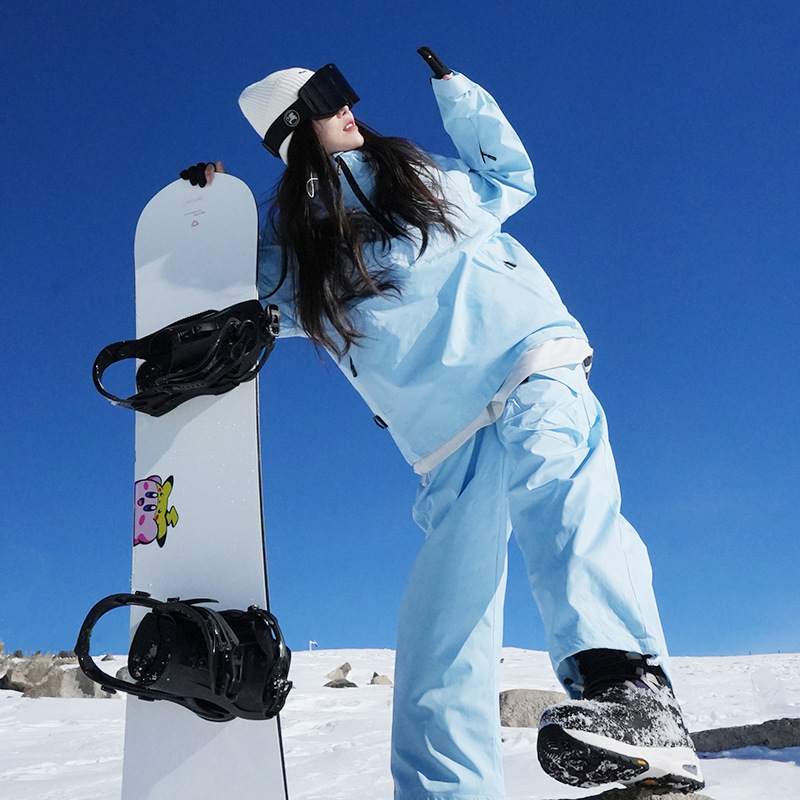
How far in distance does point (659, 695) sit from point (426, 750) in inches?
25.4

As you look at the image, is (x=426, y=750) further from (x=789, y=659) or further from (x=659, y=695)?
(x=789, y=659)

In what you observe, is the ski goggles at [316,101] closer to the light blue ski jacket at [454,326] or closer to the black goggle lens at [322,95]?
the black goggle lens at [322,95]

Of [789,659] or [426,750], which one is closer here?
[426,750]

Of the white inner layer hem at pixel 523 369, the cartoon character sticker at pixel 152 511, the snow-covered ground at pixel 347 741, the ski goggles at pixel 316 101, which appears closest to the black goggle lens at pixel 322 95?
the ski goggles at pixel 316 101

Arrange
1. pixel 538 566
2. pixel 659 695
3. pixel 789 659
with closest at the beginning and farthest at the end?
pixel 659 695 → pixel 538 566 → pixel 789 659

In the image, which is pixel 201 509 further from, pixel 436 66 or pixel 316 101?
pixel 436 66

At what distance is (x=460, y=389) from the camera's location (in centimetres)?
179

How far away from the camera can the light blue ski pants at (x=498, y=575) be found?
1472 millimetres

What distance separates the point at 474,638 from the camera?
186cm

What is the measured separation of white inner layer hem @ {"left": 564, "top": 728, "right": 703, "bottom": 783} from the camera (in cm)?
123

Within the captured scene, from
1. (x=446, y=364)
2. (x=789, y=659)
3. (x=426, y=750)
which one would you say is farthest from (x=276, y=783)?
(x=789, y=659)

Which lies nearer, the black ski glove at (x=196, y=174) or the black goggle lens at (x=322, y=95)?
the black goggle lens at (x=322, y=95)

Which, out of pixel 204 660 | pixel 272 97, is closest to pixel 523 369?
pixel 204 660

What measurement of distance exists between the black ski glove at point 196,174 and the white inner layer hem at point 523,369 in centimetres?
113
